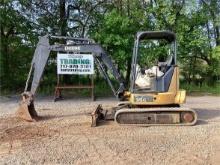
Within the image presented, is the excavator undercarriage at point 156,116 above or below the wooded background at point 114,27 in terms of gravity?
below

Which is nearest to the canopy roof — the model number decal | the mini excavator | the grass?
the mini excavator

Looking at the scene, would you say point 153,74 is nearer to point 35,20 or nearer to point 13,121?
point 13,121

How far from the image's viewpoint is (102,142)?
908 centimetres

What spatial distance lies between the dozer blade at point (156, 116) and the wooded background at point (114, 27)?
7977 mm

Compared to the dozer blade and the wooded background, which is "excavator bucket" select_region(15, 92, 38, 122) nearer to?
the dozer blade

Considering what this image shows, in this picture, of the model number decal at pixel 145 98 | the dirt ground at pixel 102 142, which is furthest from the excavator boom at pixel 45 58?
the model number decal at pixel 145 98

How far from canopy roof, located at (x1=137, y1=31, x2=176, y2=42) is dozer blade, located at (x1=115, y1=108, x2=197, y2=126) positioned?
1856 mm

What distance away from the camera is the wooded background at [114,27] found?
1961 centimetres

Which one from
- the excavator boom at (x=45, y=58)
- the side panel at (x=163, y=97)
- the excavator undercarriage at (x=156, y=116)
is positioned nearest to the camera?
the excavator undercarriage at (x=156, y=116)

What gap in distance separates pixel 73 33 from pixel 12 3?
3.66 metres

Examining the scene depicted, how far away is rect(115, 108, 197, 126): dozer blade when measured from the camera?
1116 cm

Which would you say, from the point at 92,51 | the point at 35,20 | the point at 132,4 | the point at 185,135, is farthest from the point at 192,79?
the point at 185,135

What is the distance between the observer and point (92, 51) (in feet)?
39.9

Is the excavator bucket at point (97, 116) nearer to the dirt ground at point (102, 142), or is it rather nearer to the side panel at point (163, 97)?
the dirt ground at point (102, 142)
